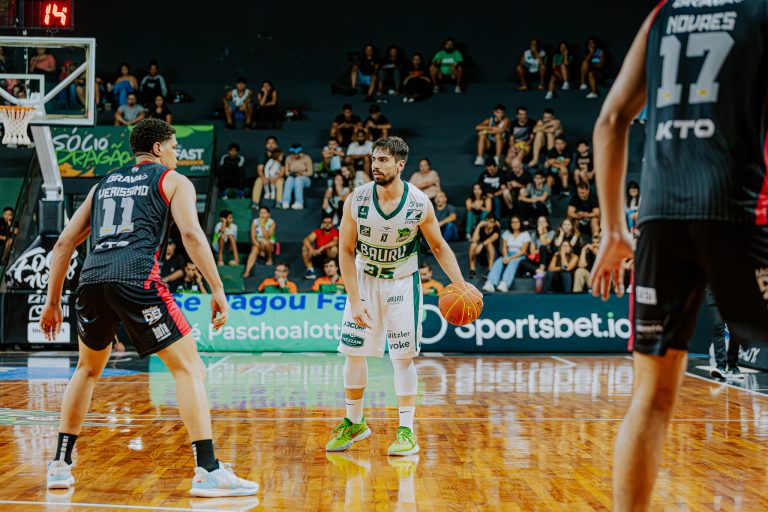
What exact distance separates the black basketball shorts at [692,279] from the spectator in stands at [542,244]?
1298 centimetres

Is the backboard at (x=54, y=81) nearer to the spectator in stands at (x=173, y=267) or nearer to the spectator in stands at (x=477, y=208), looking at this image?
the spectator in stands at (x=173, y=267)

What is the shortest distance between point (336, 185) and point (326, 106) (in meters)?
4.45

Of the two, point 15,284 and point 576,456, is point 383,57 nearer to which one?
point 15,284

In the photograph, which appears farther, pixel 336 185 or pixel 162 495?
pixel 336 185

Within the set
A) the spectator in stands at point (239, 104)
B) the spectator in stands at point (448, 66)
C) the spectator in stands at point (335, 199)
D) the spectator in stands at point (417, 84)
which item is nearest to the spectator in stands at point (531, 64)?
the spectator in stands at point (448, 66)

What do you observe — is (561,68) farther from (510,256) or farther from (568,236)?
(510,256)

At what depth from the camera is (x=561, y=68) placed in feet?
66.1

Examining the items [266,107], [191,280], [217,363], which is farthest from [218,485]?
[266,107]

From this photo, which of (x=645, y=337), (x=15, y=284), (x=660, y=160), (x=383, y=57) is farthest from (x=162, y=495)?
(x=383, y=57)

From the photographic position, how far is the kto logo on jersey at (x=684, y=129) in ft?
9.15

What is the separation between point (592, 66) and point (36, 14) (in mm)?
12290

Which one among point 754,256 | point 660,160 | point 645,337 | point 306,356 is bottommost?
point 306,356

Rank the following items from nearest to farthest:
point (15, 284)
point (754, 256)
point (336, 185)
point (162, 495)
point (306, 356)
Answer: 1. point (754, 256)
2. point (162, 495)
3. point (306, 356)
4. point (15, 284)
5. point (336, 185)

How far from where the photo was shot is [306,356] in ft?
44.1
